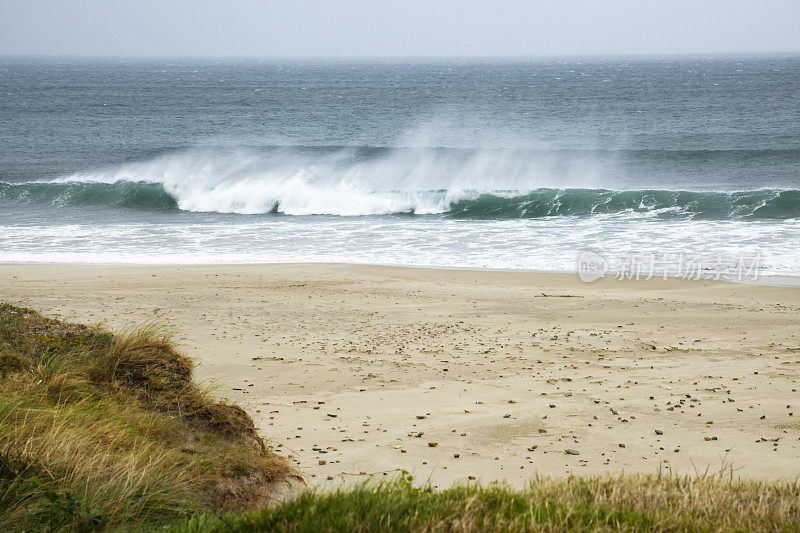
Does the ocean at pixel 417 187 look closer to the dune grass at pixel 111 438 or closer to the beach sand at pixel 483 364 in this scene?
the beach sand at pixel 483 364

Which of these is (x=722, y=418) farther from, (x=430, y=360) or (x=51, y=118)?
(x=51, y=118)

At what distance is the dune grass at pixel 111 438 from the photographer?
345 cm

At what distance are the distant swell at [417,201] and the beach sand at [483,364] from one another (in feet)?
34.3

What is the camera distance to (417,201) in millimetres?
25500

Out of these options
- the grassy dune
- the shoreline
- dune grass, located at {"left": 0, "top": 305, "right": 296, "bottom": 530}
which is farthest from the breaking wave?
the grassy dune

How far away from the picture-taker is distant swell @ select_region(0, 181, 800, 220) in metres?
22.8

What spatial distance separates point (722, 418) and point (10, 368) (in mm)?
5739

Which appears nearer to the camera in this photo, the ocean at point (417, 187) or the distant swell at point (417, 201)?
the ocean at point (417, 187)

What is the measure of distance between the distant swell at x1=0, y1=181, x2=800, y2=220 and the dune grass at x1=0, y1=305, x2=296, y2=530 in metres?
19.2

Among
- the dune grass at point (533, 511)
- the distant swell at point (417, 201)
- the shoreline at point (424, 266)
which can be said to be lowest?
the shoreline at point (424, 266)

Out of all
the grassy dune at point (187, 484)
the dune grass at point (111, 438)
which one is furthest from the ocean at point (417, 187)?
the grassy dune at point (187, 484)

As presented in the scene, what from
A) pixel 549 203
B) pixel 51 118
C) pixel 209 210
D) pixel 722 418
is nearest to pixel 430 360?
pixel 722 418

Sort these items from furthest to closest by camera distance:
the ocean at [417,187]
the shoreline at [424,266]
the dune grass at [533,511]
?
the ocean at [417,187] < the shoreline at [424,266] < the dune grass at [533,511]

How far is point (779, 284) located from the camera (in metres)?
12.9
